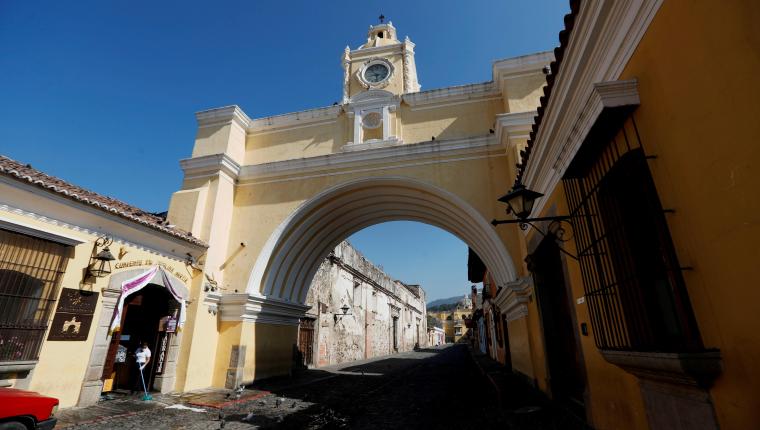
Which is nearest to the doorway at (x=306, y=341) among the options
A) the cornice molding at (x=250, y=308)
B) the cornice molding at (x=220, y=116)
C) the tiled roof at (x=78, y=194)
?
the cornice molding at (x=250, y=308)

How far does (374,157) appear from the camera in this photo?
10.3 metres

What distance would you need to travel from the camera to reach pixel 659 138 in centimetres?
248

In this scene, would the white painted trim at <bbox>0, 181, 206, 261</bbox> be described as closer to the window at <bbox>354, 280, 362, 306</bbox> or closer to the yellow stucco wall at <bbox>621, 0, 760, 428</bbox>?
the yellow stucco wall at <bbox>621, 0, 760, 428</bbox>

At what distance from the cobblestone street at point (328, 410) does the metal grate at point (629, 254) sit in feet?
6.92

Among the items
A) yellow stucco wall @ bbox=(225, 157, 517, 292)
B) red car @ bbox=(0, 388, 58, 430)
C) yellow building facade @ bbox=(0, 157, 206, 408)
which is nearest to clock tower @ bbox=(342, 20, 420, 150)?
yellow stucco wall @ bbox=(225, 157, 517, 292)

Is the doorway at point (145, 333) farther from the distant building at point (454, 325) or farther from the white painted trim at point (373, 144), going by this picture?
the distant building at point (454, 325)

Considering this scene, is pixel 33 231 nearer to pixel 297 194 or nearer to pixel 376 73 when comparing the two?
pixel 297 194

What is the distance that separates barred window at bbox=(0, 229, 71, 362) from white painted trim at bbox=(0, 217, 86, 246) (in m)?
0.09

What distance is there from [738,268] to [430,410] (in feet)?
19.7

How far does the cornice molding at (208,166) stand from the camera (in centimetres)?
1069

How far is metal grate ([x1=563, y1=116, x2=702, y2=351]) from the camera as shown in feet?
8.16

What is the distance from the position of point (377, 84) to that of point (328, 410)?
367 inches

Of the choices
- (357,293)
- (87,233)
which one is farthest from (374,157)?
(357,293)

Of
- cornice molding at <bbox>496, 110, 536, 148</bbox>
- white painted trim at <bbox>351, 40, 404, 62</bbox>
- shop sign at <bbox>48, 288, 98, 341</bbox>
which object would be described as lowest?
shop sign at <bbox>48, 288, 98, 341</bbox>
